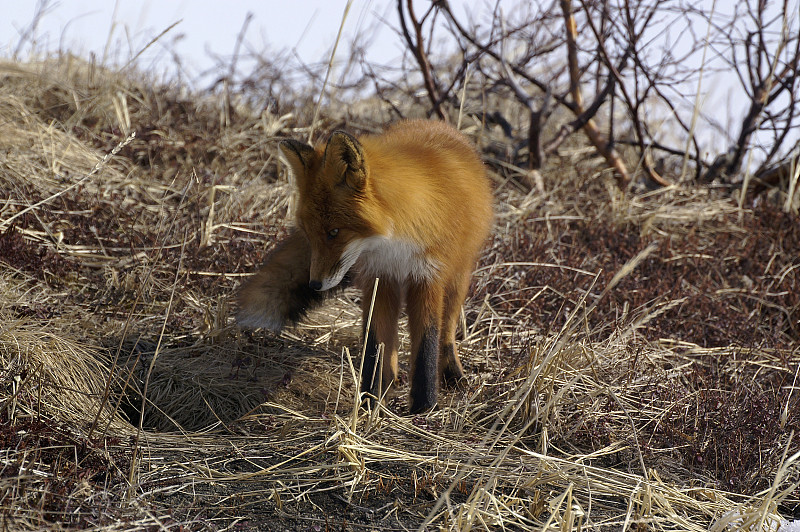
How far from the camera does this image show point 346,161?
281 centimetres

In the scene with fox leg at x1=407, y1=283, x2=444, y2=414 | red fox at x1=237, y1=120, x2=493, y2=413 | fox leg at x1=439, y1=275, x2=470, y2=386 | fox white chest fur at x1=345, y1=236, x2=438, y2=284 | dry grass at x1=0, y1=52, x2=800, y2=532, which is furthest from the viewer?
fox leg at x1=439, y1=275, x2=470, y2=386

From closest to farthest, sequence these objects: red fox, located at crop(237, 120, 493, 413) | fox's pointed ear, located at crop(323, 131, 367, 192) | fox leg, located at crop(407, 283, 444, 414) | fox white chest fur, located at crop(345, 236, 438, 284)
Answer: fox's pointed ear, located at crop(323, 131, 367, 192), red fox, located at crop(237, 120, 493, 413), fox white chest fur, located at crop(345, 236, 438, 284), fox leg, located at crop(407, 283, 444, 414)

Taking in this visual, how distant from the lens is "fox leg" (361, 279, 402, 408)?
3.28 metres

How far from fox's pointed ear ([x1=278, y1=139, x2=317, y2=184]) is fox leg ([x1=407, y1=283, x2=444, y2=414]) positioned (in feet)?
2.38

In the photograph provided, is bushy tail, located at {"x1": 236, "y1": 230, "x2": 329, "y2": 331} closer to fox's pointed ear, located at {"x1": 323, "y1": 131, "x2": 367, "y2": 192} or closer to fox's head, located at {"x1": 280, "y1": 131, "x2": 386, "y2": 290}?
fox's head, located at {"x1": 280, "y1": 131, "x2": 386, "y2": 290}

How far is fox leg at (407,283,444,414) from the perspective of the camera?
328 cm

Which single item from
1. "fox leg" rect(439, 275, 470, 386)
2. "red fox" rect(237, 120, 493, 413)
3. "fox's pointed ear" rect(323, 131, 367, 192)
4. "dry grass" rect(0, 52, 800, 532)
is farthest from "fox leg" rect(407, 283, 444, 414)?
"fox's pointed ear" rect(323, 131, 367, 192)

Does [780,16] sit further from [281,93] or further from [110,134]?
[110,134]

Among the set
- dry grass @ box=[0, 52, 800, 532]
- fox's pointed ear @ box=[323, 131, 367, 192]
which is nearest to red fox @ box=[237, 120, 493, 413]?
fox's pointed ear @ box=[323, 131, 367, 192]

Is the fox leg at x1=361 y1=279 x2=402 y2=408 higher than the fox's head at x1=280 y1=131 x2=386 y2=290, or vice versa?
the fox's head at x1=280 y1=131 x2=386 y2=290

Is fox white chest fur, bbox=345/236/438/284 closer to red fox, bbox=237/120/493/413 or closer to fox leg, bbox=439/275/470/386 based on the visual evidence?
red fox, bbox=237/120/493/413

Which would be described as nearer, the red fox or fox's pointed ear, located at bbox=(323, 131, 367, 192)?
fox's pointed ear, located at bbox=(323, 131, 367, 192)

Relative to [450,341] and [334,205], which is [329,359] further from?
[334,205]

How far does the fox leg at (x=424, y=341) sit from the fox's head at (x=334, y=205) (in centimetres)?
42
